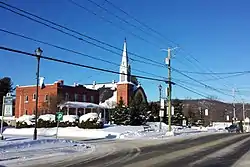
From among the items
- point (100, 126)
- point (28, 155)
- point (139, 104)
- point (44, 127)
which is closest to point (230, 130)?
point (139, 104)

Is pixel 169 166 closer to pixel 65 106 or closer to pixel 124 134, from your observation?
pixel 124 134

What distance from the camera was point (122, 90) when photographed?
103500mm

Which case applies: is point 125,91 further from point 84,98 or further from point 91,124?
point 91,124

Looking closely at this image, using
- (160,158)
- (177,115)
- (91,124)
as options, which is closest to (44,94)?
(177,115)

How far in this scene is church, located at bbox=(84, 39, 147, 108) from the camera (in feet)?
318

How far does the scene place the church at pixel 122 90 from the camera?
96.9 meters

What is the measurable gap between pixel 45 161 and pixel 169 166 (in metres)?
5.65

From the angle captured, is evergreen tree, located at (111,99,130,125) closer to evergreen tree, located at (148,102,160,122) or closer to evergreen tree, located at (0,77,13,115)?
evergreen tree, located at (148,102,160,122)

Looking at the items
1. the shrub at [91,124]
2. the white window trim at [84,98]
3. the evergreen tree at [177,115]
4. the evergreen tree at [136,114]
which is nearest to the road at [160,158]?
the shrub at [91,124]

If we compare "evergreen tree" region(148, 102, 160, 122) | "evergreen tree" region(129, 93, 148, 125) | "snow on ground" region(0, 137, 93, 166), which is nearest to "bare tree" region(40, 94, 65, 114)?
"evergreen tree" region(129, 93, 148, 125)

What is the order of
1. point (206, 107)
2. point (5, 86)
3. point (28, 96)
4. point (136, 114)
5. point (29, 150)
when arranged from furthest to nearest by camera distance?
1. point (206, 107)
2. point (5, 86)
3. point (28, 96)
4. point (136, 114)
5. point (29, 150)

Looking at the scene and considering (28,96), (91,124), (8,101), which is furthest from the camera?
(28,96)

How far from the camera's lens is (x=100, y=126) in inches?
2003

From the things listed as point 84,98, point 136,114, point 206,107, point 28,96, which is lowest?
point 136,114
